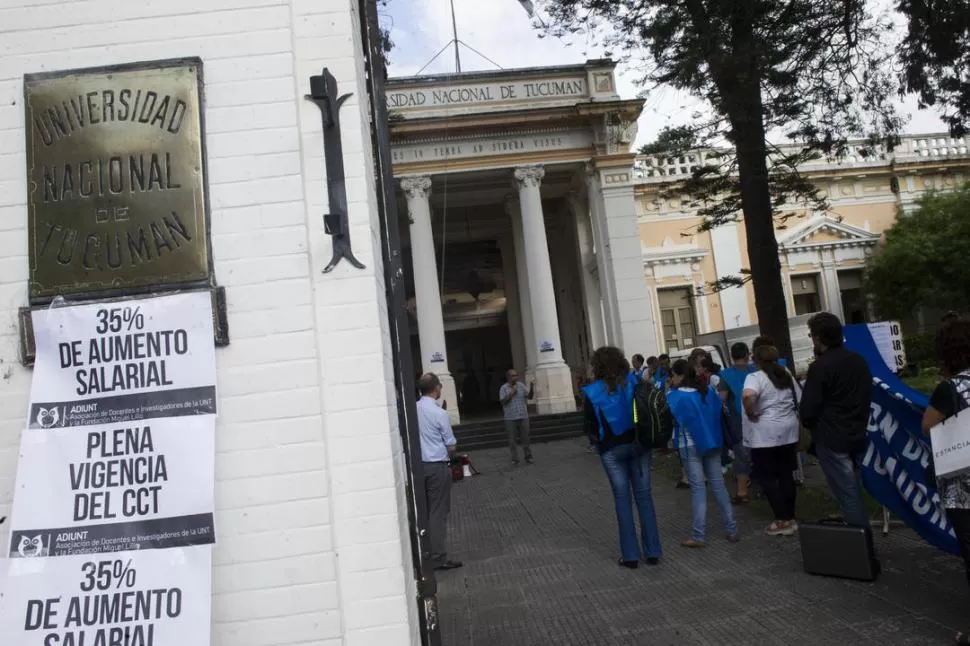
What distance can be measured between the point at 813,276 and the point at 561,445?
1498cm

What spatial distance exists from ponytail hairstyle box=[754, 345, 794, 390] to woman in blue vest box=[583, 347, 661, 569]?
4.51 feet

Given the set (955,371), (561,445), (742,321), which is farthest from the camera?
(742,321)

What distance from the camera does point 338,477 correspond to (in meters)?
3.04

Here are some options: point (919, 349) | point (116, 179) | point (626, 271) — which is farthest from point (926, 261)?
point (116, 179)

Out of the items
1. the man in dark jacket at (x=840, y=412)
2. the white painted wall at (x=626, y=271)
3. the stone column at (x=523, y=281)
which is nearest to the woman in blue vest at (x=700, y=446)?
the man in dark jacket at (x=840, y=412)

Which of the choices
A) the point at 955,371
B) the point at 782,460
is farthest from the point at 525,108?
the point at 955,371

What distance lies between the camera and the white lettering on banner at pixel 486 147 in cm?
2047

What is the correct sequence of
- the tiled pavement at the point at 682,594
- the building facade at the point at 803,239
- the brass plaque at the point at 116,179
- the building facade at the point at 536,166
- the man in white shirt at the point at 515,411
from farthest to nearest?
the building facade at the point at 803,239, the building facade at the point at 536,166, the man in white shirt at the point at 515,411, the tiled pavement at the point at 682,594, the brass plaque at the point at 116,179

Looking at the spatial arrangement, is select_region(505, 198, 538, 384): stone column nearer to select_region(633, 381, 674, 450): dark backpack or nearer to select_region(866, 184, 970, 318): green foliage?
select_region(866, 184, 970, 318): green foliage

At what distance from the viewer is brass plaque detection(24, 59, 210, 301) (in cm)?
316

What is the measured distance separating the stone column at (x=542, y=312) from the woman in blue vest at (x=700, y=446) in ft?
43.0

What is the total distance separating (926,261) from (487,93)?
1555 cm

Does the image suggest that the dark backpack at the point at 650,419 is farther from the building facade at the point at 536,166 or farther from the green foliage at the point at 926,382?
the building facade at the point at 536,166

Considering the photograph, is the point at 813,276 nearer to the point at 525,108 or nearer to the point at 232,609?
the point at 525,108
